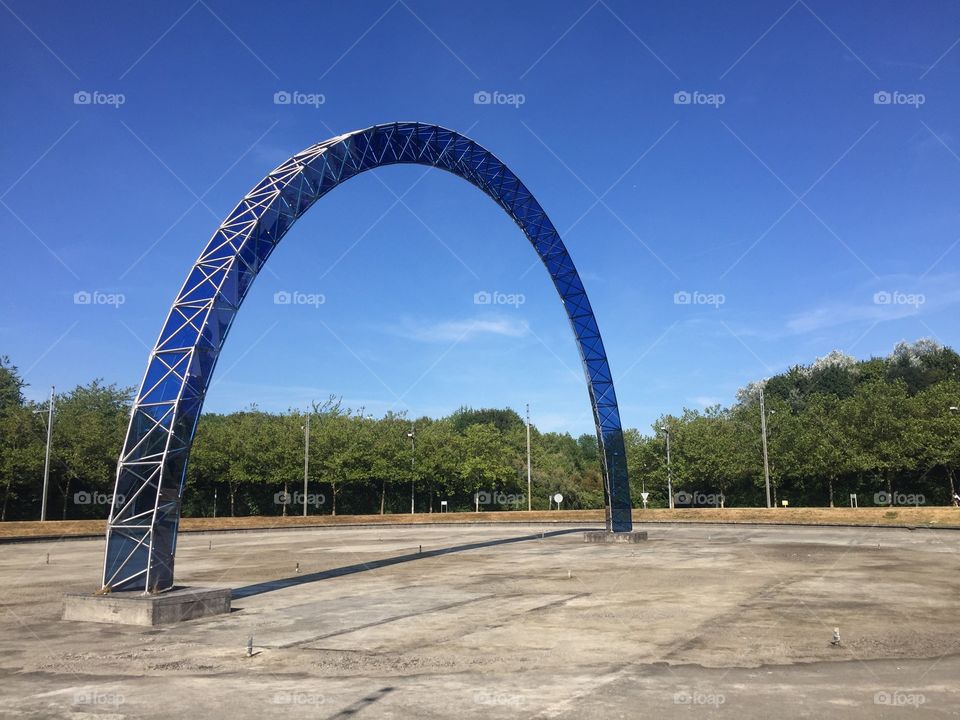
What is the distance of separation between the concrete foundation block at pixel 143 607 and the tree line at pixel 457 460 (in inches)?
1819

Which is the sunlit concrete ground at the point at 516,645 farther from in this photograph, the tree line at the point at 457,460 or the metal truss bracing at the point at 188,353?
the tree line at the point at 457,460

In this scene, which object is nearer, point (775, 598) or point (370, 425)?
point (775, 598)

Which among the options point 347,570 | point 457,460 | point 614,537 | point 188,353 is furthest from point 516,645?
point 457,460

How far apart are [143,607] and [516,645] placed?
7717 mm

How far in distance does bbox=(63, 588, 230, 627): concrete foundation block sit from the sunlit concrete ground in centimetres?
37

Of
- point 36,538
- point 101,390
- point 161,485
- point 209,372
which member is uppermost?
point 101,390

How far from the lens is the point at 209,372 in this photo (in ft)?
55.7

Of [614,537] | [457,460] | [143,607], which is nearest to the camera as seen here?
[143,607]

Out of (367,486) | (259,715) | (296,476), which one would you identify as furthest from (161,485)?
(367,486)

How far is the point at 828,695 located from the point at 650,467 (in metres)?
66.8

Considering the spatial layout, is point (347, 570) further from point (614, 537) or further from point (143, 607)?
point (614, 537)

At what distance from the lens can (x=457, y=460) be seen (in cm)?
7388

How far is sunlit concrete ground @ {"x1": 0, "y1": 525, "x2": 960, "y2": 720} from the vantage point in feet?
29.9

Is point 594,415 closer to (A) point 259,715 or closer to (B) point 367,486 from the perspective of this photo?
(A) point 259,715
